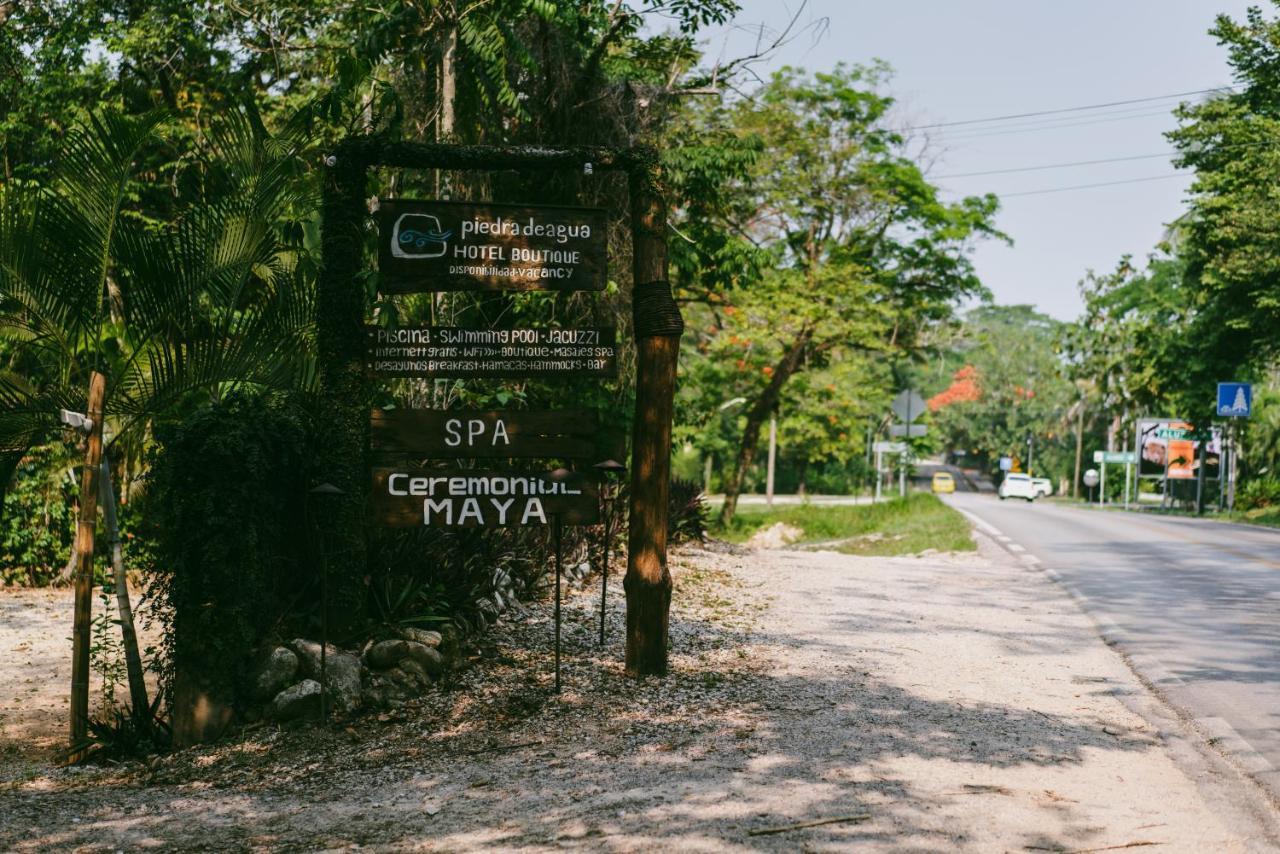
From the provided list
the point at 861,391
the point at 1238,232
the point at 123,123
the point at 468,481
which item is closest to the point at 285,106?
the point at 123,123

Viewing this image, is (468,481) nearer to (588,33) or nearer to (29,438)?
(29,438)

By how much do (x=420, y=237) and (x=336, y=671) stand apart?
280 centimetres

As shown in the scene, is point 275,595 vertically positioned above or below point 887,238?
below

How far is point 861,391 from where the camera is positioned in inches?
1183

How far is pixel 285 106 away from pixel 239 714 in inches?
449

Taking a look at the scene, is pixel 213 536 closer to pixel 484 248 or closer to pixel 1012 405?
pixel 484 248

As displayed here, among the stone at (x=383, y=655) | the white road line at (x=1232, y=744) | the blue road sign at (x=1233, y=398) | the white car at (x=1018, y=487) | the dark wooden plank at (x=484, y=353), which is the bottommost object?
the white car at (x=1018, y=487)

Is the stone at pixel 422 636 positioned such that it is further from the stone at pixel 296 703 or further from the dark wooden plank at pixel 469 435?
the dark wooden plank at pixel 469 435

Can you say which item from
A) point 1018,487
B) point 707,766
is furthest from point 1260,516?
point 1018,487

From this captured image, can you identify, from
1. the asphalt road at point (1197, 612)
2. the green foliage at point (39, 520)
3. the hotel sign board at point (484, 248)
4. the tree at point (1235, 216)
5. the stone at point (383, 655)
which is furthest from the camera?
the tree at point (1235, 216)

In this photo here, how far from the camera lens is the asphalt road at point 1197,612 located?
7125 mm

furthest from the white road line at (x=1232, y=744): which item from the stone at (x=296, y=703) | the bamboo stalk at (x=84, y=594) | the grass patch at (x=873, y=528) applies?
the grass patch at (x=873, y=528)

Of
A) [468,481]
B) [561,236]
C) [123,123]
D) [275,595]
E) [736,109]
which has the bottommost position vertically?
[275,595]

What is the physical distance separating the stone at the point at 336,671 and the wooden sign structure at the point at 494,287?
17.9 inches
